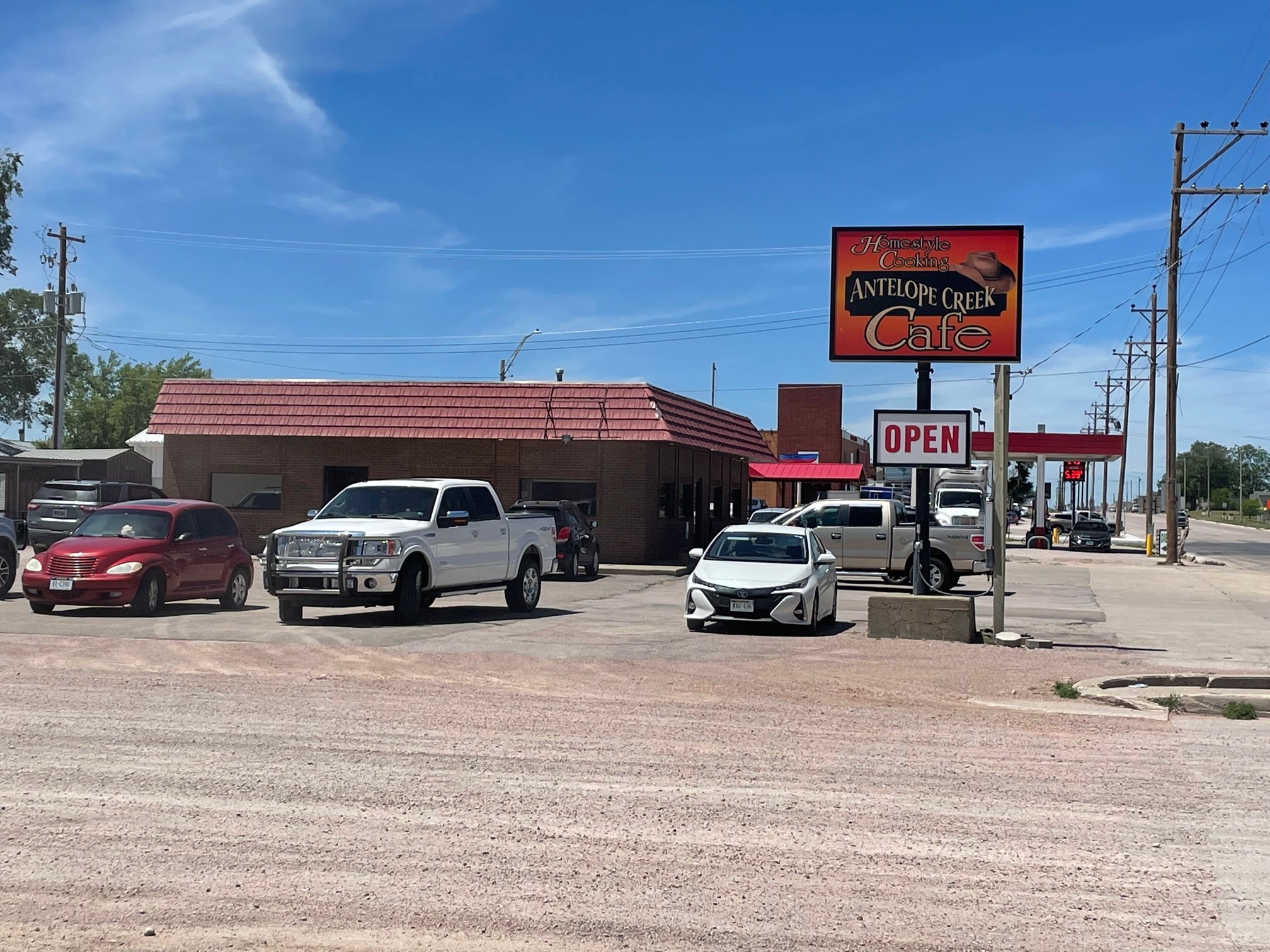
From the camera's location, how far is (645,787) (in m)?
7.56

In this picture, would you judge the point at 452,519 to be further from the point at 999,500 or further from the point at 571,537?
the point at 571,537

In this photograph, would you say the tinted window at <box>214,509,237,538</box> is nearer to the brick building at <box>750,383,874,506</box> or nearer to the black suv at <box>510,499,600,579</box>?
the black suv at <box>510,499,600,579</box>

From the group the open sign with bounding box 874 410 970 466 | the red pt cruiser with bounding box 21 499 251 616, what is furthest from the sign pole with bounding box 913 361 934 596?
the red pt cruiser with bounding box 21 499 251 616

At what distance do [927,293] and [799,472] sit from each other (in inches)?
1214

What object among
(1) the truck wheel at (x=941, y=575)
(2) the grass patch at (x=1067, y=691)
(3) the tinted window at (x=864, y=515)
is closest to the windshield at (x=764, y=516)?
(3) the tinted window at (x=864, y=515)

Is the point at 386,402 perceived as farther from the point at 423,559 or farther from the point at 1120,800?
the point at 1120,800

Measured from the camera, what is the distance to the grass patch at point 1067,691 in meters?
12.1

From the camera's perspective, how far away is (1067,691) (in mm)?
12148

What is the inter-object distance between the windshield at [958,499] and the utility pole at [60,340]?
3351 cm

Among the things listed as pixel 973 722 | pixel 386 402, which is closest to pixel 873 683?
pixel 973 722

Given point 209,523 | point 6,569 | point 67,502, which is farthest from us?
point 67,502

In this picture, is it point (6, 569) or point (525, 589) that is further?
point (6, 569)

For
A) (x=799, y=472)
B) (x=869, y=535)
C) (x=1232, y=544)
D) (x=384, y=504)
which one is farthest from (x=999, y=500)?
(x=1232, y=544)

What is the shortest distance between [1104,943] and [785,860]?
1.54 metres
